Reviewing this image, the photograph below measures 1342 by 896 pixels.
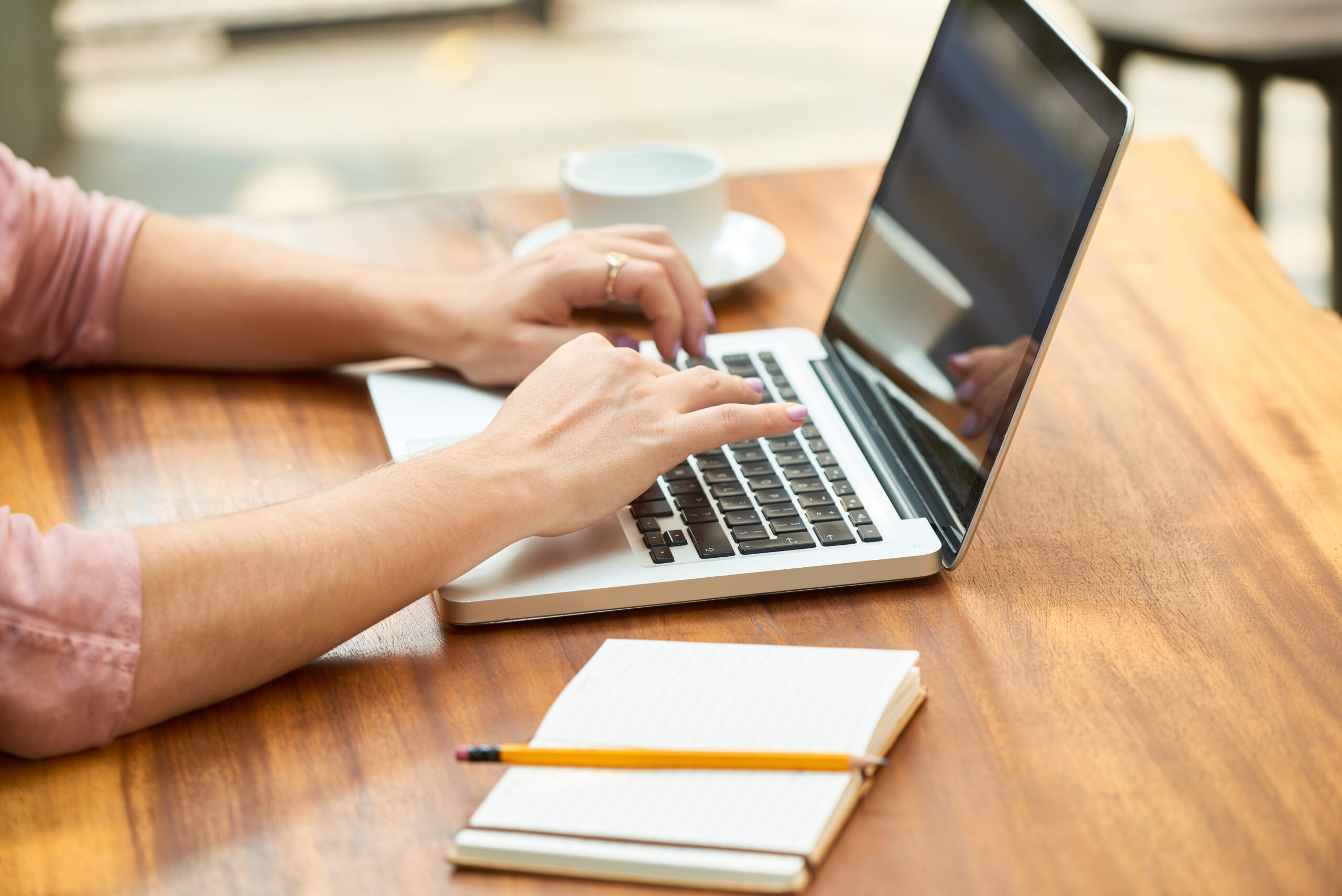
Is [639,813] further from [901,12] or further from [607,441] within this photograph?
[901,12]

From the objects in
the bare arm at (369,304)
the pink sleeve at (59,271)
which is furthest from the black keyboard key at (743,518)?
the pink sleeve at (59,271)

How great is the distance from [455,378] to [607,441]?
10.5 inches

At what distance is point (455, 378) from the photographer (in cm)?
99

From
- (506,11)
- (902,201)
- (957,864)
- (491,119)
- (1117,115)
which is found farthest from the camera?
(506,11)

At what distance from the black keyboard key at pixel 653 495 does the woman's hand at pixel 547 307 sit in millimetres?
187

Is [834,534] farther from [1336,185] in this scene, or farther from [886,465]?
[1336,185]

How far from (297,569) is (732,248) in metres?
0.62

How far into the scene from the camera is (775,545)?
2.42 ft

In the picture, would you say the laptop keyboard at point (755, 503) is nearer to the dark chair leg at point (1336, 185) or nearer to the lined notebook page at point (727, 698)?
the lined notebook page at point (727, 698)

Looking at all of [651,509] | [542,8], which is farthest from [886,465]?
[542,8]

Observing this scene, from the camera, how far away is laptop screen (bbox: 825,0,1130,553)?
0.72 meters

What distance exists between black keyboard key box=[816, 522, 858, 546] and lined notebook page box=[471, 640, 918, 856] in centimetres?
10

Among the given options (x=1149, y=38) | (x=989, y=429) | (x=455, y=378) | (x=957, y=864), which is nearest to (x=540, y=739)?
(x=957, y=864)

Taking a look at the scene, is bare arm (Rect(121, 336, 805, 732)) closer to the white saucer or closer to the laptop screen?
the laptop screen
